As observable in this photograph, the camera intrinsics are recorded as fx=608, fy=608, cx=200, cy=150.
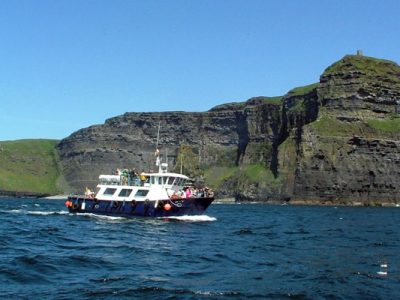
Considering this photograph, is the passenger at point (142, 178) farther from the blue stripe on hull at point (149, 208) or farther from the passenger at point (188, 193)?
the passenger at point (188, 193)

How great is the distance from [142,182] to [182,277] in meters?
49.0

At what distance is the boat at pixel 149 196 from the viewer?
2908 inches

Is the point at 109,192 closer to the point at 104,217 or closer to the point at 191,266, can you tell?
the point at 104,217

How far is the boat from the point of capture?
73.9 m

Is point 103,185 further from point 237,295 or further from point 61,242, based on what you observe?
point 237,295

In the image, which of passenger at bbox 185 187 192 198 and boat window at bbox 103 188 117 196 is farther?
boat window at bbox 103 188 117 196

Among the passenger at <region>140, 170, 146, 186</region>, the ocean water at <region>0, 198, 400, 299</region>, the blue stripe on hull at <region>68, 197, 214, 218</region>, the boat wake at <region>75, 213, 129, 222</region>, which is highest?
the passenger at <region>140, 170, 146, 186</region>

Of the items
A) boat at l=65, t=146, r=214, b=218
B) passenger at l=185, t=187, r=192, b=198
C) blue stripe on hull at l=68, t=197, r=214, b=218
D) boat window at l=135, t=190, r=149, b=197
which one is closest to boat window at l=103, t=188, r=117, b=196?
boat at l=65, t=146, r=214, b=218

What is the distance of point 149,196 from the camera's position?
74.6 meters

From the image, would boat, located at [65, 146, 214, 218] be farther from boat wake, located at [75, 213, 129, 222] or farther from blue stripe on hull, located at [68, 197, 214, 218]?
boat wake, located at [75, 213, 129, 222]

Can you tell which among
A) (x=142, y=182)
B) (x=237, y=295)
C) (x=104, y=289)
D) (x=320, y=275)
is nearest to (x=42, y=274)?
(x=104, y=289)

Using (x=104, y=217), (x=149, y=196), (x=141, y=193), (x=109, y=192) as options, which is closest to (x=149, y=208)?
(x=149, y=196)

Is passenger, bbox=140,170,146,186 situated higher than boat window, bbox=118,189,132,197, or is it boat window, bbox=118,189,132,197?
passenger, bbox=140,170,146,186

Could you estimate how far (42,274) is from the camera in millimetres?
28359
